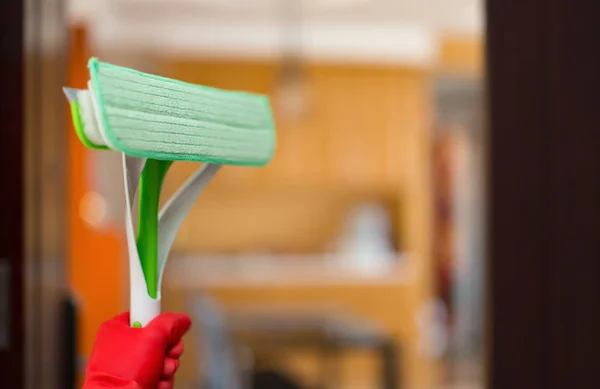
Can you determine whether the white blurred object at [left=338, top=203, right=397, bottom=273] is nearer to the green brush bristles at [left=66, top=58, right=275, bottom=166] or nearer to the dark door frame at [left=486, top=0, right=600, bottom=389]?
the dark door frame at [left=486, top=0, right=600, bottom=389]

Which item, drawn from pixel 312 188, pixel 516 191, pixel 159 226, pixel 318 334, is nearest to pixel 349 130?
pixel 312 188

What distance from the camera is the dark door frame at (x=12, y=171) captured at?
3.63 feet

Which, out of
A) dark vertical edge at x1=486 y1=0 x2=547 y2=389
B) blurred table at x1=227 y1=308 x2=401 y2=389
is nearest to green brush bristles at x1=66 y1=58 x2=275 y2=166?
dark vertical edge at x1=486 y1=0 x2=547 y2=389

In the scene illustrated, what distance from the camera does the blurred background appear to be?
4934 millimetres

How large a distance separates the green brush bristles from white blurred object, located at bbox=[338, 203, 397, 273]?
5308 mm

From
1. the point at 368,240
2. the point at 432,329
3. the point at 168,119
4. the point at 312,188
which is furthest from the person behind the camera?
the point at 432,329

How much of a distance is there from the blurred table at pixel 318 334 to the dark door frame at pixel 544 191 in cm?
269

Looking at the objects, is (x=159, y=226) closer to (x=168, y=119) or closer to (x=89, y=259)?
(x=168, y=119)

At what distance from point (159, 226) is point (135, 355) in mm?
108

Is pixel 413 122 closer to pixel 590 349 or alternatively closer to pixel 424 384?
pixel 424 384

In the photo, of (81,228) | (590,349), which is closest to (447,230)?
(81,228)

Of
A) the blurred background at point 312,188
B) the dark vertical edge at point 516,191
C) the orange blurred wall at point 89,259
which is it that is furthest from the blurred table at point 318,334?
the dark vertical edge at point 516,191

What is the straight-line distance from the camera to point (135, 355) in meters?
0.52

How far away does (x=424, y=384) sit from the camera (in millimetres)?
5871
